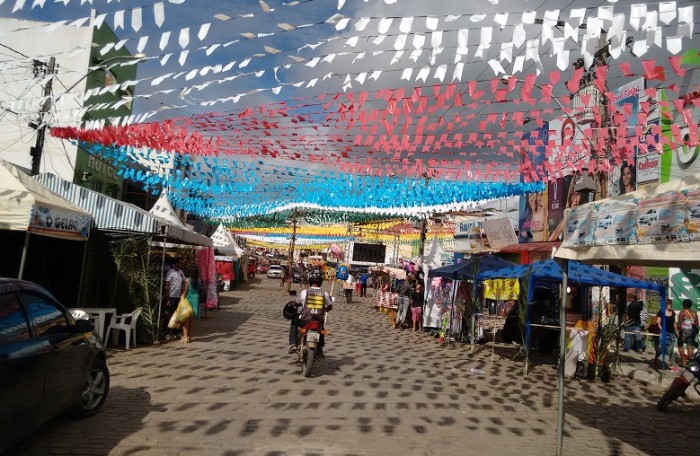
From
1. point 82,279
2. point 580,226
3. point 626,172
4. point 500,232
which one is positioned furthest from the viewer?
point 500,232

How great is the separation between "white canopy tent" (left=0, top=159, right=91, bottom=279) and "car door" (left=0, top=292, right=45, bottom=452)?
3.03m

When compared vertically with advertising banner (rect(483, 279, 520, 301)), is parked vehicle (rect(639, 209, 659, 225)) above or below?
above

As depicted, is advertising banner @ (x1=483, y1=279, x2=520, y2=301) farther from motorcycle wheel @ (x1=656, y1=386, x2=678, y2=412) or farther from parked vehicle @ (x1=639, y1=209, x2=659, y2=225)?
parked vehicle @ (x1=639, y1=209, x2=659, y2=225)

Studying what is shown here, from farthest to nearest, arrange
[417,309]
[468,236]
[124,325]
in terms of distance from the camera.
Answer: [468,236] → [417,309] → [124,325]

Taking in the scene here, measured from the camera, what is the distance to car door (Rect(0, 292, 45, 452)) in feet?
11.9

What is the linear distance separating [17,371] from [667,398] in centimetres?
855

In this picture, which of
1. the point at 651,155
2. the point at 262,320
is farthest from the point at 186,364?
the point at 651,155

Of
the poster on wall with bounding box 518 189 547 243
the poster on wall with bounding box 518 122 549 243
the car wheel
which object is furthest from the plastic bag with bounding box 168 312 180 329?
the poster on wall with bounding box 518 189 547 243

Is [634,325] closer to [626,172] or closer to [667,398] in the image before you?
[626,172]

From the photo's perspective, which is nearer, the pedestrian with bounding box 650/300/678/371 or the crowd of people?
the crowd of people

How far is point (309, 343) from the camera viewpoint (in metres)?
8.30

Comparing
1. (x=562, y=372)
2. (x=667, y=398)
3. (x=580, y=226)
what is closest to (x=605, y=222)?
(x=580, y=226)

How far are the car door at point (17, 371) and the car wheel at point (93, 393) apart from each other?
119 centimetres

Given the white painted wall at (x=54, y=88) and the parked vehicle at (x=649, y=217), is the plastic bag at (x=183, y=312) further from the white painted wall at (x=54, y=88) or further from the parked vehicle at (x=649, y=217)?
the white painted wall at (x=54, y=88)
